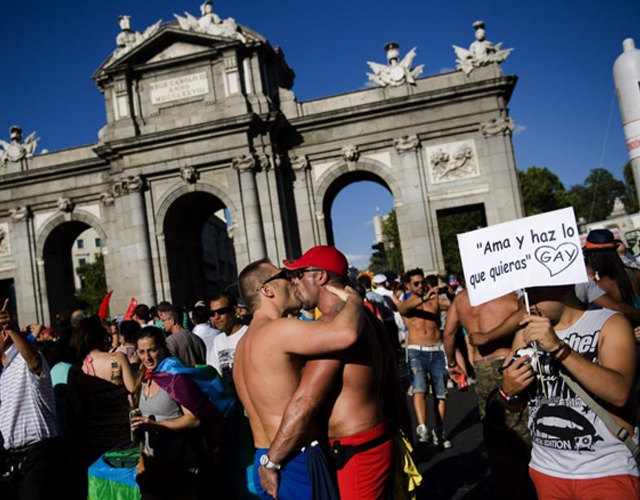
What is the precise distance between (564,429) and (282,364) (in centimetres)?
150

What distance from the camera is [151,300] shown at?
2317 centimetres

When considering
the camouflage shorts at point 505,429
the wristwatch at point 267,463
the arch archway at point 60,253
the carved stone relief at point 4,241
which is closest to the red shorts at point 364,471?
the wristwatch at point 267,463

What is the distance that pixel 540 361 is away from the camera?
3.15 meters

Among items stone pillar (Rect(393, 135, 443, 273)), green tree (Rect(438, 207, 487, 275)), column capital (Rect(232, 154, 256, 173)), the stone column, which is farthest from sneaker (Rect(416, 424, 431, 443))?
green tree (Rect(438, 207, 487, 275))

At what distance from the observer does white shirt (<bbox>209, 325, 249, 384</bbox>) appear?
22.4 ft

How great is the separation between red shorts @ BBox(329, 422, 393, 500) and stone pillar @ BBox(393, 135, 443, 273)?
19504 millimetres

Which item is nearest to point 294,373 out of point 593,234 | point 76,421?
point 76,421

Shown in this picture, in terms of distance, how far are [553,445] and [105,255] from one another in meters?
24.7

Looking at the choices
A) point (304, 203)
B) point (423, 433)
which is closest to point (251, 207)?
point (304, 203)

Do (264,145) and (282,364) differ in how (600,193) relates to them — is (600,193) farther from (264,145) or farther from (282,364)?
(282,364)

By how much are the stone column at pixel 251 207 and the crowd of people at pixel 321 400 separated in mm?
16080

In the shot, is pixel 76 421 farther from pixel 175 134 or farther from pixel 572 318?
pixel 175 134

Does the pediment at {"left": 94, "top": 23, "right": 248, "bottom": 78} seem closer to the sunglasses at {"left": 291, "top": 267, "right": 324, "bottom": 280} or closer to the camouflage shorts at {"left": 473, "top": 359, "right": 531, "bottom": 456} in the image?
the camouflage shorts at {"left": 473, "top": 359, "right": 531, "bottom": 456}

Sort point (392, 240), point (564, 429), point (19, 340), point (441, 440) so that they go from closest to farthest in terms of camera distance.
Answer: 1. point (564, 429)
2. point (19, 340)
3. point (441, 440)
4. point (392, 240)
